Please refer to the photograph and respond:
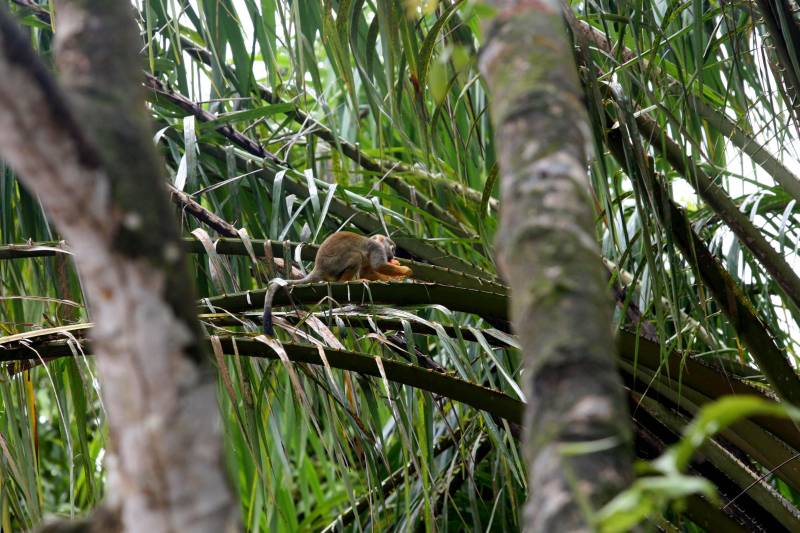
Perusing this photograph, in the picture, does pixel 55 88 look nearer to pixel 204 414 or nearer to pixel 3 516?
pixel 204 414

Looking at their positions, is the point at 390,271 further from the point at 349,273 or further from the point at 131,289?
the point at 131,289

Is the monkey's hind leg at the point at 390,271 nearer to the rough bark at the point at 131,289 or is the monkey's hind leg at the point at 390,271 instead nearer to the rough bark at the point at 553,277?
the rough bark at the point at 553,277

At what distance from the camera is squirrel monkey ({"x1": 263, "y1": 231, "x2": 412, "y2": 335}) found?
382cm

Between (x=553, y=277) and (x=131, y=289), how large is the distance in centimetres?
31

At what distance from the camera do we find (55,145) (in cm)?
68

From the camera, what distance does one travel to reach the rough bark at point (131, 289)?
2.17ft

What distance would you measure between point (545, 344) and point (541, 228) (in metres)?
0.10

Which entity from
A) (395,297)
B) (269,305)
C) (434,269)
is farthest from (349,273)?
(269,305)

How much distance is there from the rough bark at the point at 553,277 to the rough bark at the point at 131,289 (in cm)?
24

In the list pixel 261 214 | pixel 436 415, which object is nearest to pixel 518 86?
pixel 261 214

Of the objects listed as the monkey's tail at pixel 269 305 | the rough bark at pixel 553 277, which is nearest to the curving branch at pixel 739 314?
the monkey's tail at pixel 269 305

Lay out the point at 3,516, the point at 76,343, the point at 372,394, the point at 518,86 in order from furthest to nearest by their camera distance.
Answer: the point at 372,394
the point at 3,516
the point at 76,343
the point at 518,86

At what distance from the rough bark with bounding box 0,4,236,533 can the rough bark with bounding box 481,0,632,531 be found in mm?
235

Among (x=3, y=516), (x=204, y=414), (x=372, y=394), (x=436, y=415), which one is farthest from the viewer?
(x=436, y=415)
